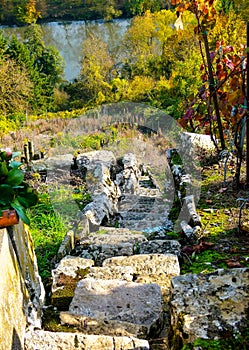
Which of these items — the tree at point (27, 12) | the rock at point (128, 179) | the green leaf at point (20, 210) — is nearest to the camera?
the green leaf at point (20, 210)

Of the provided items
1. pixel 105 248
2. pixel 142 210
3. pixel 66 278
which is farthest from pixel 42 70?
pixel 66 278

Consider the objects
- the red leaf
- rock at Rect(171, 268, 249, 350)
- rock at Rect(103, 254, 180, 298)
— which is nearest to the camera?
rock at Rect(171, 268, 249, 350)

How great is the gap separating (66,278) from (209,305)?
129 centimetres

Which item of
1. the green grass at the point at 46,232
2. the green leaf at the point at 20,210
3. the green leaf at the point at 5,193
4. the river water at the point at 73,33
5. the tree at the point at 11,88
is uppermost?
the river water at the point at 73,33

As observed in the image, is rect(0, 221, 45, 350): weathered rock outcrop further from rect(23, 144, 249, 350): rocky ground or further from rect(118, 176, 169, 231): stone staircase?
rect(118, 176, 169, 231): stone staircase

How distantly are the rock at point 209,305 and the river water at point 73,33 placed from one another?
27443mm

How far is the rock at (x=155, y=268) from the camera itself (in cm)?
246

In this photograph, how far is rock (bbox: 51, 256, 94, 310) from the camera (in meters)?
2.33

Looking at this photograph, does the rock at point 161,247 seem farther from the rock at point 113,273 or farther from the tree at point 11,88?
the tree at point 11,88

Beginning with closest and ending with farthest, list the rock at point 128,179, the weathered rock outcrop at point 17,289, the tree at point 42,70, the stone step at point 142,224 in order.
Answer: the weathered rock outcrop at point 17,289, the stone step at point 142,224, the rock at point 128,179, the tree at point 42,70

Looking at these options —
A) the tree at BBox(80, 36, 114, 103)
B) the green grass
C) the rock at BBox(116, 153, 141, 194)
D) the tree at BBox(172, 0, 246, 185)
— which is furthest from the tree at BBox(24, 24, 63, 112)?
the tree at BBox(172, 0, 246, 185)

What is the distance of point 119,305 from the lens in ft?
6.78

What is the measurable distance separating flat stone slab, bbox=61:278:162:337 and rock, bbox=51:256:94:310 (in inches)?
8.0

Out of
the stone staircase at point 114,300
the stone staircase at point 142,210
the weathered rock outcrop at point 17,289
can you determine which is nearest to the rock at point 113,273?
the stone staircase at point 114,300
